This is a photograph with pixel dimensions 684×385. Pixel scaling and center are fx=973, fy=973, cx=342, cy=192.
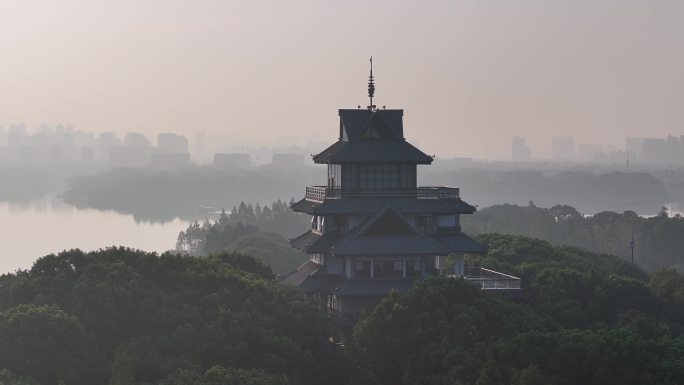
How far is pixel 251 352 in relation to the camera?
25078 mm

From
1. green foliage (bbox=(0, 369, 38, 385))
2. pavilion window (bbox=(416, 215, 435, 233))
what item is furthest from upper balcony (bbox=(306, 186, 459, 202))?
green foliage (bbox=(0, 369, 38, 385))

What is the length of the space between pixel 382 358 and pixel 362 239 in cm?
692

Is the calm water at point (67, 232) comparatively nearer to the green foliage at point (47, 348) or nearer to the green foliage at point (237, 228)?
the green foliage at point (237, 228)

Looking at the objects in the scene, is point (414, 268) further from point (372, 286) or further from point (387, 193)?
point (387, 193)

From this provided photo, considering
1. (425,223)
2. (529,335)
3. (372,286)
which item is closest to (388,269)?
(372,286)

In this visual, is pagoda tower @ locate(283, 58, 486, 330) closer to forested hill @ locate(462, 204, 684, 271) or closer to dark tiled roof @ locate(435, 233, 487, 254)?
dark tiled roof @ locate(435, 233, 487, 254)

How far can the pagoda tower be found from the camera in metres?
31.8

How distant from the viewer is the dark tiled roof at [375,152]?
3381 centimetres

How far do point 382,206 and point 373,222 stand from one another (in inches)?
54.9

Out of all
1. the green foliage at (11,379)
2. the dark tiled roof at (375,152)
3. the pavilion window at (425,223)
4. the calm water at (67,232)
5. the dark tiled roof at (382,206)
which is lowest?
the calm water at (67,232)

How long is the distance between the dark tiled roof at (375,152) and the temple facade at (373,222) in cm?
3

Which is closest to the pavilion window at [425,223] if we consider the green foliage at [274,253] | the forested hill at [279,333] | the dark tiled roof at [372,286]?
the dark tiled roof at [372,286]

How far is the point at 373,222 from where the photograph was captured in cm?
3212

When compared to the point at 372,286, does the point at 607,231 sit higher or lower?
lower
